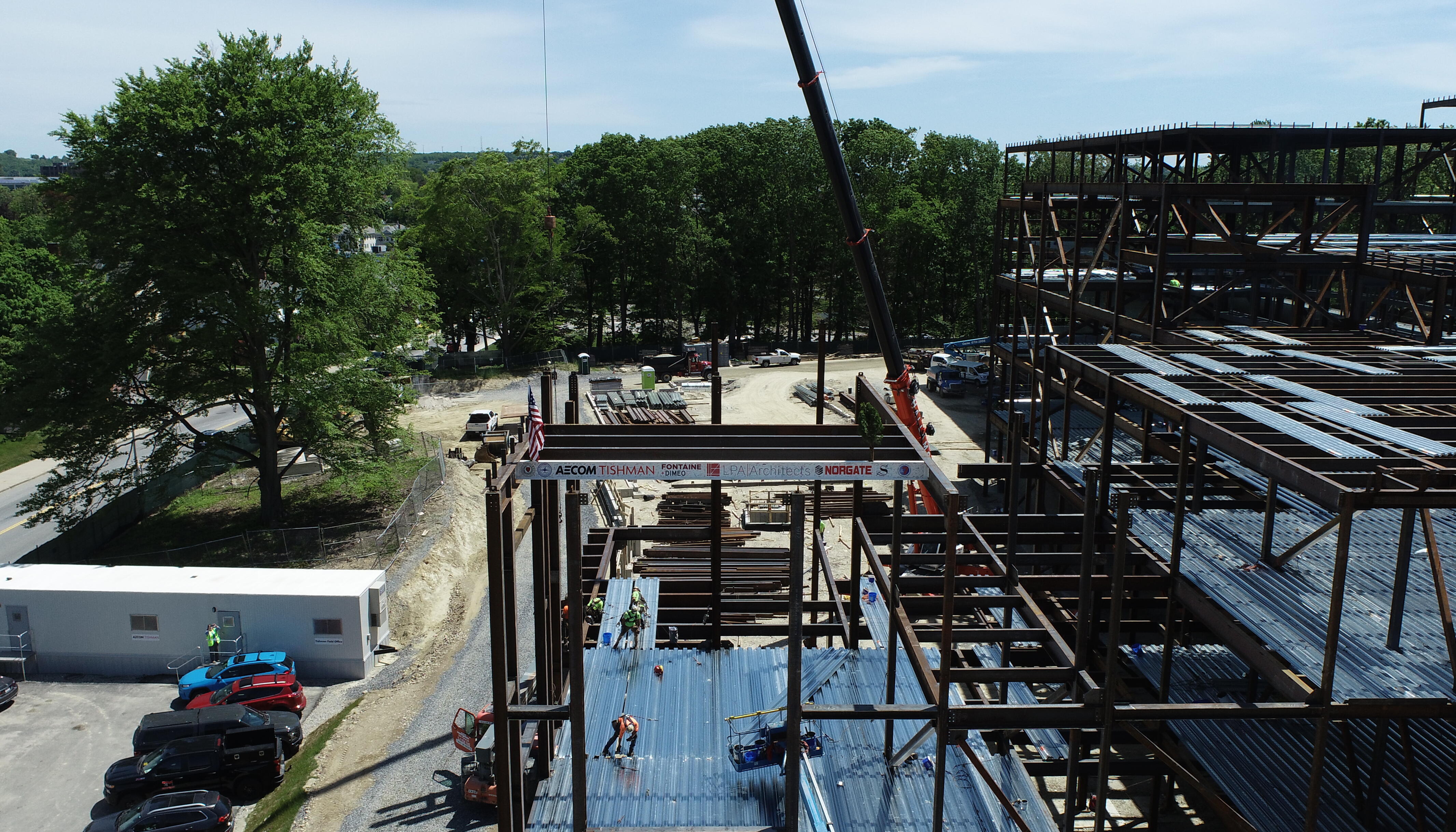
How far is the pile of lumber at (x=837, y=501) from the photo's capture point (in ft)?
127

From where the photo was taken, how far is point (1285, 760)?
16125mm

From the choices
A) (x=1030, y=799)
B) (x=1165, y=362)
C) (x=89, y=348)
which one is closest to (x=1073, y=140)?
(x=1165, y=362)

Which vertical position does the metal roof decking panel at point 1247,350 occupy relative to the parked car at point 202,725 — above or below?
above

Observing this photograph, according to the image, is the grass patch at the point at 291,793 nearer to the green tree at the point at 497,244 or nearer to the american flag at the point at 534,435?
the american flag at the point at 534,435

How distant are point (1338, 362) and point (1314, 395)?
4.45m

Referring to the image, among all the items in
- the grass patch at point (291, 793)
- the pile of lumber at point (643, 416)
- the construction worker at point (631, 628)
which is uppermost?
the construction worker at point (631, 628)

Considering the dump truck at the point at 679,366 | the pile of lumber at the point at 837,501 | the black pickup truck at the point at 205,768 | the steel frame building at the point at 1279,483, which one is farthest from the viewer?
the dump truck at the point at 679,366

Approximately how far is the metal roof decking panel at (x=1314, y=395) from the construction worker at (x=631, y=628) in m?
14.0

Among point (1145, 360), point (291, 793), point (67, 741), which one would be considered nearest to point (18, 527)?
point (67, 741)

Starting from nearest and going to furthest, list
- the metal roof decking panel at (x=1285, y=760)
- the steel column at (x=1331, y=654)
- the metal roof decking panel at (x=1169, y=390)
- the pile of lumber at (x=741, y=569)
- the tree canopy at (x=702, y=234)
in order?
the steel column at (x=1331, y=654)
the metal roof decking panel at (x=1285, y=760)
the metal roof decking panel at (x=1169, y=390)
the pile of lumber at (x=741, y=569)
the tree canopy at (x=702, y=234)

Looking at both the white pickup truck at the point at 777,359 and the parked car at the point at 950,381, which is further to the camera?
the white pickup truck at the point at 777,359

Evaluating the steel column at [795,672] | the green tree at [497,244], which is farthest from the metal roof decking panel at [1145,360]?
the green tree at [497,244]

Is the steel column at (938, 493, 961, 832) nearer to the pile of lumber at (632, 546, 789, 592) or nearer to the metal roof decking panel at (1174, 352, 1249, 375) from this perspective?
the metal roof decking panel at (1174, 352, 1249, 375)

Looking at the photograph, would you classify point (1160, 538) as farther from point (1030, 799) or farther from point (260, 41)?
point (260, 41)
